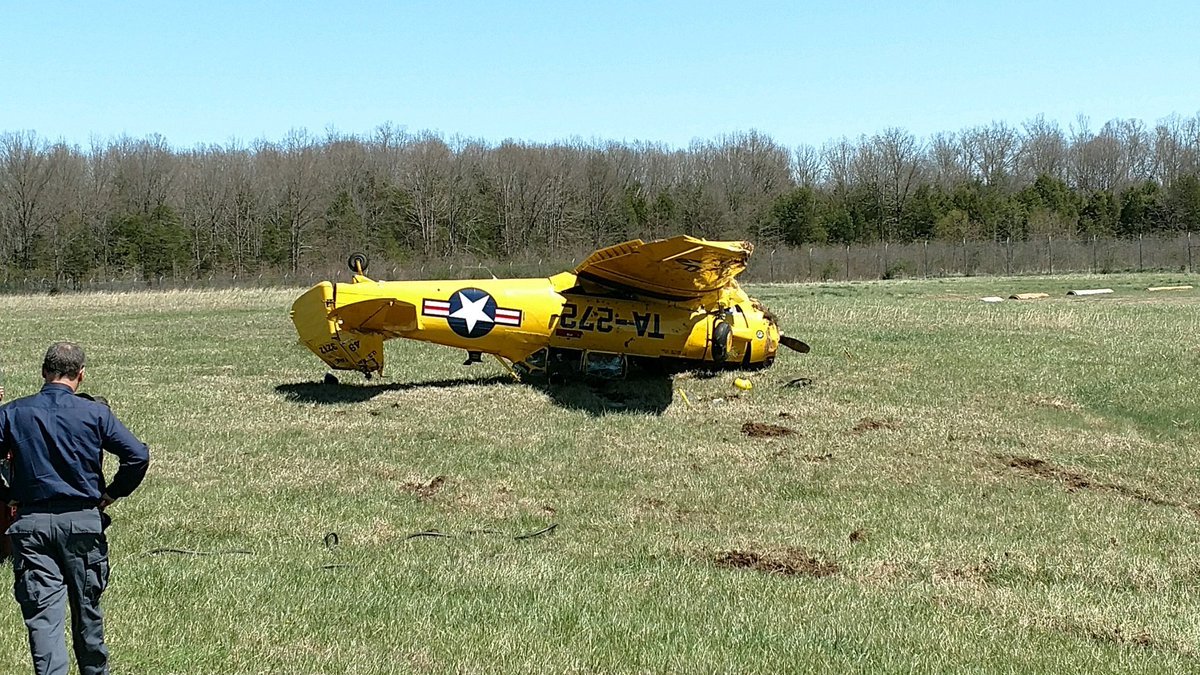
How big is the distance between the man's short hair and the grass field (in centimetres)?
143

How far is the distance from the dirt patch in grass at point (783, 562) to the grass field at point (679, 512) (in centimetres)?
3

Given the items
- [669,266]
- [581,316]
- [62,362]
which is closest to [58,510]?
[62,362]

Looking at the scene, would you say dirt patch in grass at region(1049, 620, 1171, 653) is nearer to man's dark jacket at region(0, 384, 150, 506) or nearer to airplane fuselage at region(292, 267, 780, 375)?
man's dark jacket at region(0, 384, 150, 506)

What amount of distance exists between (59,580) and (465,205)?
7658 cm

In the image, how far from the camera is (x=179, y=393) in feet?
51.3

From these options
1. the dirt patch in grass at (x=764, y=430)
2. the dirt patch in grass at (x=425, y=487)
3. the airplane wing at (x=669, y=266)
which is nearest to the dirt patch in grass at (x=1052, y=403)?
the dirt patch in grass at (x=764, y=430)

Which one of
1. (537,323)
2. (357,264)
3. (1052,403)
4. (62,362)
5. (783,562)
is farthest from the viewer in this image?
(537,323)

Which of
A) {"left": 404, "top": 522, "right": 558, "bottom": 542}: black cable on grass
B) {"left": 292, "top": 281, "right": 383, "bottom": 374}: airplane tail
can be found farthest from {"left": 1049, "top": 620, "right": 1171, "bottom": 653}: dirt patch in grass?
{"left": 292, "top": 281, "right": 383, "bottom": 374}: airplane tail

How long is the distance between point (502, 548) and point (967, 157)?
99300mm

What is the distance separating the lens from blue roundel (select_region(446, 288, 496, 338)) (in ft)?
48.4

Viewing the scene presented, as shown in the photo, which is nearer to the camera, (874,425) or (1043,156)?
(874,425)

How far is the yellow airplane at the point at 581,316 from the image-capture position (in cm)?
1424

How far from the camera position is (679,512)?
401 inches

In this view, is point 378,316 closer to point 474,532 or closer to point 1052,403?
point 474,532
